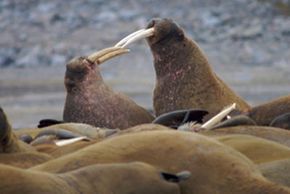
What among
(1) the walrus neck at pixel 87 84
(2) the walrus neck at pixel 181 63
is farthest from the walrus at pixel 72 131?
(2) the walrus neck at pixel 181 63

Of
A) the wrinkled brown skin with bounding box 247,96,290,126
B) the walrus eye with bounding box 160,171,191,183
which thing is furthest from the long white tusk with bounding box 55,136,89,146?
the wrinkled brown skin with bounding box 247,96,290,126

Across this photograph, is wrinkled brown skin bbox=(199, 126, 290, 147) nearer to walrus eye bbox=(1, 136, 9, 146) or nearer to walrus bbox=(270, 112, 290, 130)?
walrus bbox=(270, 112, 290, 130)

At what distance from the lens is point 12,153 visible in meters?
5.88

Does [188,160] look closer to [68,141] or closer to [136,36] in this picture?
[68,141]

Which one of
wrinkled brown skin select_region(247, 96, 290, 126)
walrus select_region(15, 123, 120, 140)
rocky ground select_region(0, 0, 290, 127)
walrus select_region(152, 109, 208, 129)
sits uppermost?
walrus select_region(15, 123, 120, 140)

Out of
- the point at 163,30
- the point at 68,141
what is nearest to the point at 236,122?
the point at 68,141

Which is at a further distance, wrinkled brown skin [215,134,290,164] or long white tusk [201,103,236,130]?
long white tusk [201,103,236,130]

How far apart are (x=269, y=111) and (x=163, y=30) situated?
1515 millimetres

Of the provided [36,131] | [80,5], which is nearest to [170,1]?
[80,5]

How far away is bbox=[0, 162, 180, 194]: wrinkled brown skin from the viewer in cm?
486

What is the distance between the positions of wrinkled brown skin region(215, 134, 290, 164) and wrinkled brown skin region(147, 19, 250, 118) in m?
2.30

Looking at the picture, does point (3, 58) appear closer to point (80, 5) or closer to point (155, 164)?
point (80, 5)

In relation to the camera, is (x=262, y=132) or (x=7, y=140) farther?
(x=262, y=132)

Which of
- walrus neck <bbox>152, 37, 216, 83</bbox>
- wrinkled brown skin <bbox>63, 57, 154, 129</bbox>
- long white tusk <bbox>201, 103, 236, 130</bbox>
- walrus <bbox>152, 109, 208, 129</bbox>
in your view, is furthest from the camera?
walrus neck <bbox>152, 37, 216, 83</bbox>
